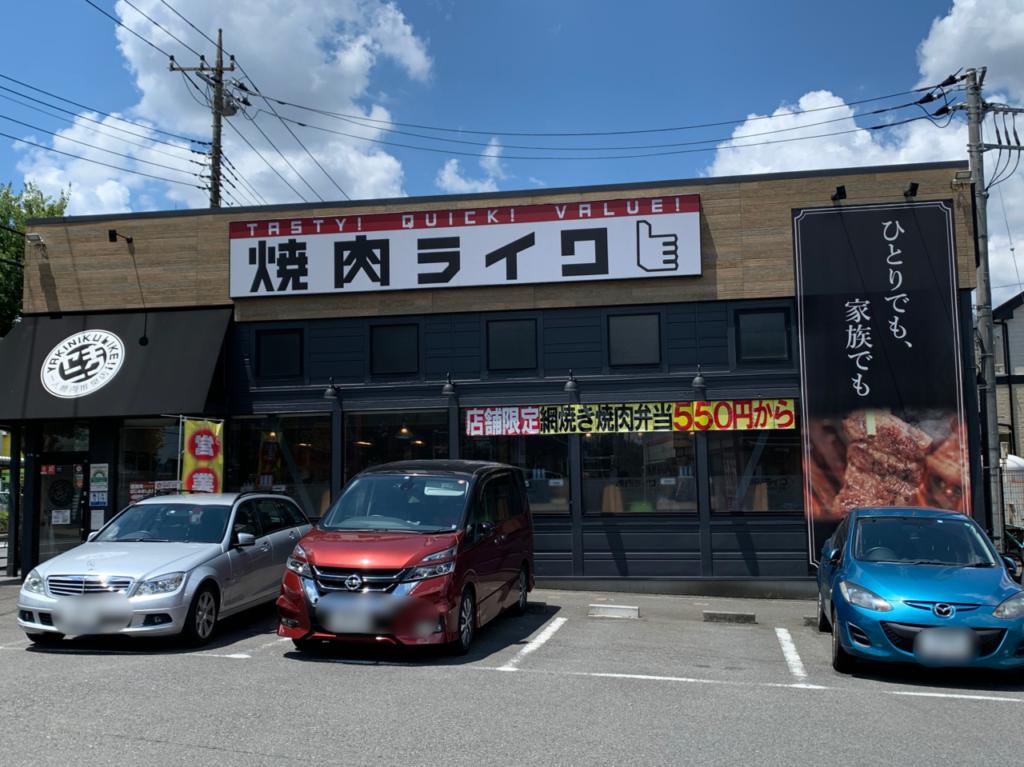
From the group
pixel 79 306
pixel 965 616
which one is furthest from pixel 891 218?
pixel 79 306

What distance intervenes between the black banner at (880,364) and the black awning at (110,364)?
399 inches

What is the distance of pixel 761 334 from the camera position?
1505 centimetres

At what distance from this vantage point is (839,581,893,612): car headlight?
26.0ft

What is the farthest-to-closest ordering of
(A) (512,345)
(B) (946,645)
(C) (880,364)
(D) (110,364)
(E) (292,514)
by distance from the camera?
(D) (110,364) → (A) (512,345) → (C) (880,364) → (E) (292,514) → (B) (946,645)

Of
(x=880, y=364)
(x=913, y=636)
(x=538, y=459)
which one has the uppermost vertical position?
(x=880, y=364)

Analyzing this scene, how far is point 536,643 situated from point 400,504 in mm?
2113

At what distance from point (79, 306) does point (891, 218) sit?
1434cm

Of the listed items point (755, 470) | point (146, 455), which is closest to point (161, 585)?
point (146, 455)

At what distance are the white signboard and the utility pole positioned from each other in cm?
942

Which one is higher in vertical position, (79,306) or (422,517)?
(79,306)

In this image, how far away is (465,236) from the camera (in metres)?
15.8

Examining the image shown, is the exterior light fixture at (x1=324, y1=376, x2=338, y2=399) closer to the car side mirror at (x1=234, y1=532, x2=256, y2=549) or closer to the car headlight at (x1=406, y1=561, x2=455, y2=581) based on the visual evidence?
the car side mirror at (x1=234, y1=532, x2=256, y2=549)

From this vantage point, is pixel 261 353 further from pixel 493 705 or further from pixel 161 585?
pixel 493 705

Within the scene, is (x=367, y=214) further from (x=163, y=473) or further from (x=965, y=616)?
(x=965, y=616)
